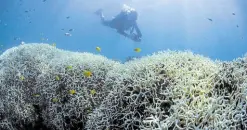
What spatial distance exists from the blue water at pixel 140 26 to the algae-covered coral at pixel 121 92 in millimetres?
51646

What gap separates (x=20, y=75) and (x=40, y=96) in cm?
88

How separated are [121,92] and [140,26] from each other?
336 feet

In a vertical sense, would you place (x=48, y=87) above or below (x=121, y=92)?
above

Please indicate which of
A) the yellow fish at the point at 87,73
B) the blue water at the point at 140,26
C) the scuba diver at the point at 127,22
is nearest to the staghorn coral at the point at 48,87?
the yellow fish at the point at 87,73

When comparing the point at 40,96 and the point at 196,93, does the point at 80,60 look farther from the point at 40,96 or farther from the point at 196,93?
the point at 196,93

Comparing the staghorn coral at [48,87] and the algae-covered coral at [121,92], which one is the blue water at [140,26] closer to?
the staghorn coral at [48,87]

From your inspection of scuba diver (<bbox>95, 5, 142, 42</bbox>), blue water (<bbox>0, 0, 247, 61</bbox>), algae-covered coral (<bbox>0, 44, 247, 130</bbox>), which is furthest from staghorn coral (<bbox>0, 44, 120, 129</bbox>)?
A: blue water (<bbox>0, 0, 247, 61</bbox>)

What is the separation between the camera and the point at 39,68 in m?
6.90

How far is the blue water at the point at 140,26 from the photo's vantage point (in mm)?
69750

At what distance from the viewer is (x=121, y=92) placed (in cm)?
436

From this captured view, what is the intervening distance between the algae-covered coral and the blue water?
51646 mm

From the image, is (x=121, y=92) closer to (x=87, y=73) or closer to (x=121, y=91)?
(x=121, y=91)

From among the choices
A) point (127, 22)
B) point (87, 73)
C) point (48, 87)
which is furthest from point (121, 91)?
point (127, 22)

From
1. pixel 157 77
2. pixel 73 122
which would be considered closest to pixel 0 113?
pixel 73 122
